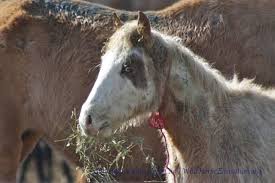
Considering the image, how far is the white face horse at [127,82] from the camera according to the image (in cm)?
486

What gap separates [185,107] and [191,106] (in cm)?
4

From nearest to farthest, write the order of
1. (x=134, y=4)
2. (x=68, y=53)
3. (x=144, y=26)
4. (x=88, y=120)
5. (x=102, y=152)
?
(x=88, y=120) → (x=144, y=26) → (x=102, y=152) → (x=68, y=53) → (x=134, y=4)

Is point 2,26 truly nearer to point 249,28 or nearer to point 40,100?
point 40,100

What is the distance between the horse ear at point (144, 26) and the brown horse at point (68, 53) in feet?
5.75

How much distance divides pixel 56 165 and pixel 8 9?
5.13 meters

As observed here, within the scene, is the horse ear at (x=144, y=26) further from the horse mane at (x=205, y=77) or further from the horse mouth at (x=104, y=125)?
the horse mouth at (x=104, y=125)

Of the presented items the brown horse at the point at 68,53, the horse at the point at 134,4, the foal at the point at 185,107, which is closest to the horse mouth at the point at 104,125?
the foal at the point at 185,107

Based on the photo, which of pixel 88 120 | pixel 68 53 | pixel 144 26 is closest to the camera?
pixel 88 120

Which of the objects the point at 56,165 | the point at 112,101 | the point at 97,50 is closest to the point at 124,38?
the point at 112,101

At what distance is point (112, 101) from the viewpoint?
488 centimetres

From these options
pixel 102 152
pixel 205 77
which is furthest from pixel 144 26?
pixel 102 152

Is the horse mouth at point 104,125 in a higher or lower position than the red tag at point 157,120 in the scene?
higher

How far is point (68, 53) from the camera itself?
679cm

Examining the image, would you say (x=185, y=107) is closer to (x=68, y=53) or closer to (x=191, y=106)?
(x=191, y=106)
